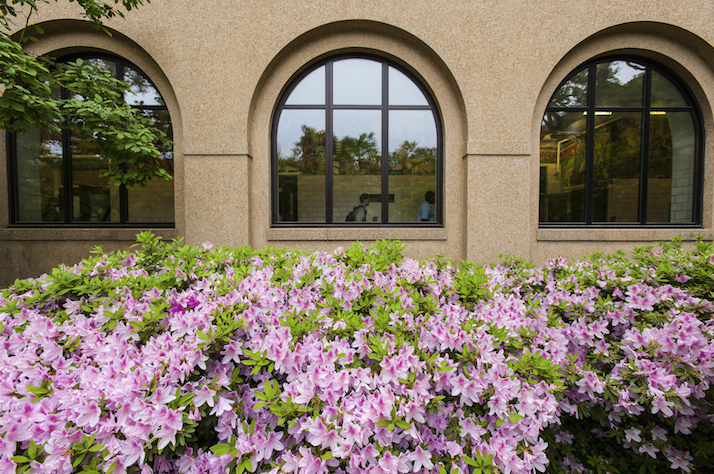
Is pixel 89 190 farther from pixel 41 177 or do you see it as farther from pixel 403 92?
pixel 403 92

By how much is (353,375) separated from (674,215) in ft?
28.0

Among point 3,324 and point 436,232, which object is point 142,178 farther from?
point 436,232

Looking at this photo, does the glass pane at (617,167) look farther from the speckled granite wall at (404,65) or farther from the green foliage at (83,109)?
the green foliage at (83,109)

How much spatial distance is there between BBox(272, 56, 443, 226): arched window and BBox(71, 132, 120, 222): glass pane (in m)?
3.48

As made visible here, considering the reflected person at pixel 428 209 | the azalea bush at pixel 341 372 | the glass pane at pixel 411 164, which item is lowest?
the azalea bush at pixel 341 372

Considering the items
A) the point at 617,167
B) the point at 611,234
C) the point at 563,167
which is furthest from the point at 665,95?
the point at 611,234

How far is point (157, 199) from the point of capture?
6.46 metres

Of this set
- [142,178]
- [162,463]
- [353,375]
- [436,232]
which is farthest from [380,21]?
[162,463]

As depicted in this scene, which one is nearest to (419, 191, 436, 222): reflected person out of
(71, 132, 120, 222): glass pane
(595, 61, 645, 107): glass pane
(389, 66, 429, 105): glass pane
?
(389, 66, 429, 105): glass pane

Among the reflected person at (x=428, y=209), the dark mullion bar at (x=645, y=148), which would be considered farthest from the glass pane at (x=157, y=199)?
the dark mullion bar at (x=645, y=148)

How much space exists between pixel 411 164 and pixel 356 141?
1.24 m

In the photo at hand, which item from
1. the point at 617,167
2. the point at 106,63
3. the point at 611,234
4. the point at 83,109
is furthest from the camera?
the point at 617,167

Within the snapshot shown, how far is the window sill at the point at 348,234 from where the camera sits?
5934mm

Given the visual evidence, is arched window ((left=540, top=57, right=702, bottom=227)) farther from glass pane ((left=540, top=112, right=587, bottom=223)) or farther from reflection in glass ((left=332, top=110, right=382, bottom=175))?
reflection in glass ((left=332, top=110, right=382, bottom=175))
